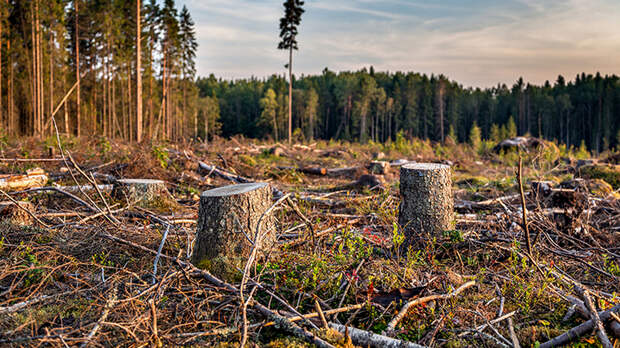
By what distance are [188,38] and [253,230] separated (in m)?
38.8

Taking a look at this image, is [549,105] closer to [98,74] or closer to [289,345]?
[98,74]

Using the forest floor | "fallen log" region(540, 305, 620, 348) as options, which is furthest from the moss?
"fallen log" region(540, 305, 620, 348)

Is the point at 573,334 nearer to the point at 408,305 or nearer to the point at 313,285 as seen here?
the point at 408,305

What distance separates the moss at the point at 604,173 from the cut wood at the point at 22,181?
1263cm

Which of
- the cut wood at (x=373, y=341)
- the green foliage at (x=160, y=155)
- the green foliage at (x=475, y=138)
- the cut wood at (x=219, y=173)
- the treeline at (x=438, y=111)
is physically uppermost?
the treeline at (x=438, y=111)

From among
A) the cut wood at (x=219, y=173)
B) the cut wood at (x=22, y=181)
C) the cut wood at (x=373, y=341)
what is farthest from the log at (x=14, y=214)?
the cut wood at (x=219, y=173)

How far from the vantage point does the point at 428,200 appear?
4363mm

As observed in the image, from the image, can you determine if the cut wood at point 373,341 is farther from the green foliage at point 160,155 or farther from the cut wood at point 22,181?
the green foliage at point 160,155

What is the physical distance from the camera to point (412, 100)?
71.1 metres

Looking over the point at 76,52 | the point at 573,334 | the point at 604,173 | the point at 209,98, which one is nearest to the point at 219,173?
the point at 573,334

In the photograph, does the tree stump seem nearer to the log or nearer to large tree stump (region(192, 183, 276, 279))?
the log

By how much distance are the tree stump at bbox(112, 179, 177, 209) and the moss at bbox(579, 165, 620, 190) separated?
1035 centimetres

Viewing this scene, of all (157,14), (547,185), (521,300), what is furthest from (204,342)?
(157,14)

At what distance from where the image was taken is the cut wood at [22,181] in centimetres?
659
